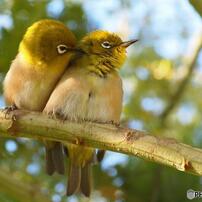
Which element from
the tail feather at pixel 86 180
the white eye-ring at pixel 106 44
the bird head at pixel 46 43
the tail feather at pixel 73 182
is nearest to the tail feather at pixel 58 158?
the tail feather at pixel 73 182

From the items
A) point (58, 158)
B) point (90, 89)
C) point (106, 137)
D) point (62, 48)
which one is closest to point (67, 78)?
point (90, 89)

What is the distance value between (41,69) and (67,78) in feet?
0.78

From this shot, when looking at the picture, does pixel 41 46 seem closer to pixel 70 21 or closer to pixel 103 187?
pixel 70 21

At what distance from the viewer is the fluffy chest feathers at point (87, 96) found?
147 inches

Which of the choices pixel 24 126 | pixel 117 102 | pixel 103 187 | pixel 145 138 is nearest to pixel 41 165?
pixel 103 187

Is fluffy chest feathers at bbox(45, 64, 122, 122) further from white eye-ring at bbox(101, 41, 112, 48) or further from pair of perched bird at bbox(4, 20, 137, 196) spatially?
white eye-ring at bbox(101, 41, 112, 48)

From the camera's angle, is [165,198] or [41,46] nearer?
[41,46]

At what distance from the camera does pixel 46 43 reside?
410 centimetres

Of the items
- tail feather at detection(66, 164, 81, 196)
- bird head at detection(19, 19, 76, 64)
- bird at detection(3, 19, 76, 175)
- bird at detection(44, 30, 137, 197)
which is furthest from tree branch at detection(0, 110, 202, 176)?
tail feather at detection(66, 164, 81, 196)

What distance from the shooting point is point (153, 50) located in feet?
22.6

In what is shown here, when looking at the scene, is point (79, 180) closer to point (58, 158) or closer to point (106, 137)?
point (58, 158)

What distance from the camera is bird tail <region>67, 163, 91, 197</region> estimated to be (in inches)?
169

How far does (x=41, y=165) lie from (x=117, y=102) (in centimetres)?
122

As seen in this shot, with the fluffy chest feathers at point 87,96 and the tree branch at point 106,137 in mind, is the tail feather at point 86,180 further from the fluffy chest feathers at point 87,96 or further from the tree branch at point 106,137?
the tree branch at point 106,137
